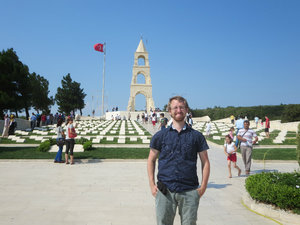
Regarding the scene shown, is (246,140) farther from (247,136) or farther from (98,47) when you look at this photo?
(98,47)

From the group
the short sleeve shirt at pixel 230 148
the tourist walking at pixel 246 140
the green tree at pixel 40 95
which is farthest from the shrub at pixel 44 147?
the green tree at pixel 40 95

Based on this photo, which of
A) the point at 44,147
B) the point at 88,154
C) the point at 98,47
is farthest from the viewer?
the point at 98,47

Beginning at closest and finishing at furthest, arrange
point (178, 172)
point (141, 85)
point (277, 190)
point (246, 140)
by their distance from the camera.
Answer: point (178, 172) → point (277, 190) → point (246, 140) → point (141, 85)

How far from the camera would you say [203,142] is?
281 cm

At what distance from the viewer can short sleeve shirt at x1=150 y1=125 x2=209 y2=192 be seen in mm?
2695

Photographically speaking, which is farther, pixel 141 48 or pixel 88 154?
pixel 141 48

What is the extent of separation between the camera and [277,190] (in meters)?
4.55

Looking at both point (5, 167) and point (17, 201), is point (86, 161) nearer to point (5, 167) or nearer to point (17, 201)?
point (5, 167)

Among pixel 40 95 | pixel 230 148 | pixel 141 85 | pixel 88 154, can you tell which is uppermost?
pixel 141 85

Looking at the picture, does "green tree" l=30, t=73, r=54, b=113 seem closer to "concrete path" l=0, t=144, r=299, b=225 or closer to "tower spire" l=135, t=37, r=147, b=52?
"tower spire" l=135, t=37, r=147, b=52

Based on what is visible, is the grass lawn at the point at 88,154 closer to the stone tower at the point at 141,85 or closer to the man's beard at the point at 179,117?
the man's beard at the point at 179,117

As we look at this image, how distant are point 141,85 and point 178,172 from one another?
6321 cm

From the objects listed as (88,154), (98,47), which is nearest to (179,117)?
(88,154)

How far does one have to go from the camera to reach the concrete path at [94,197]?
4410 mm
